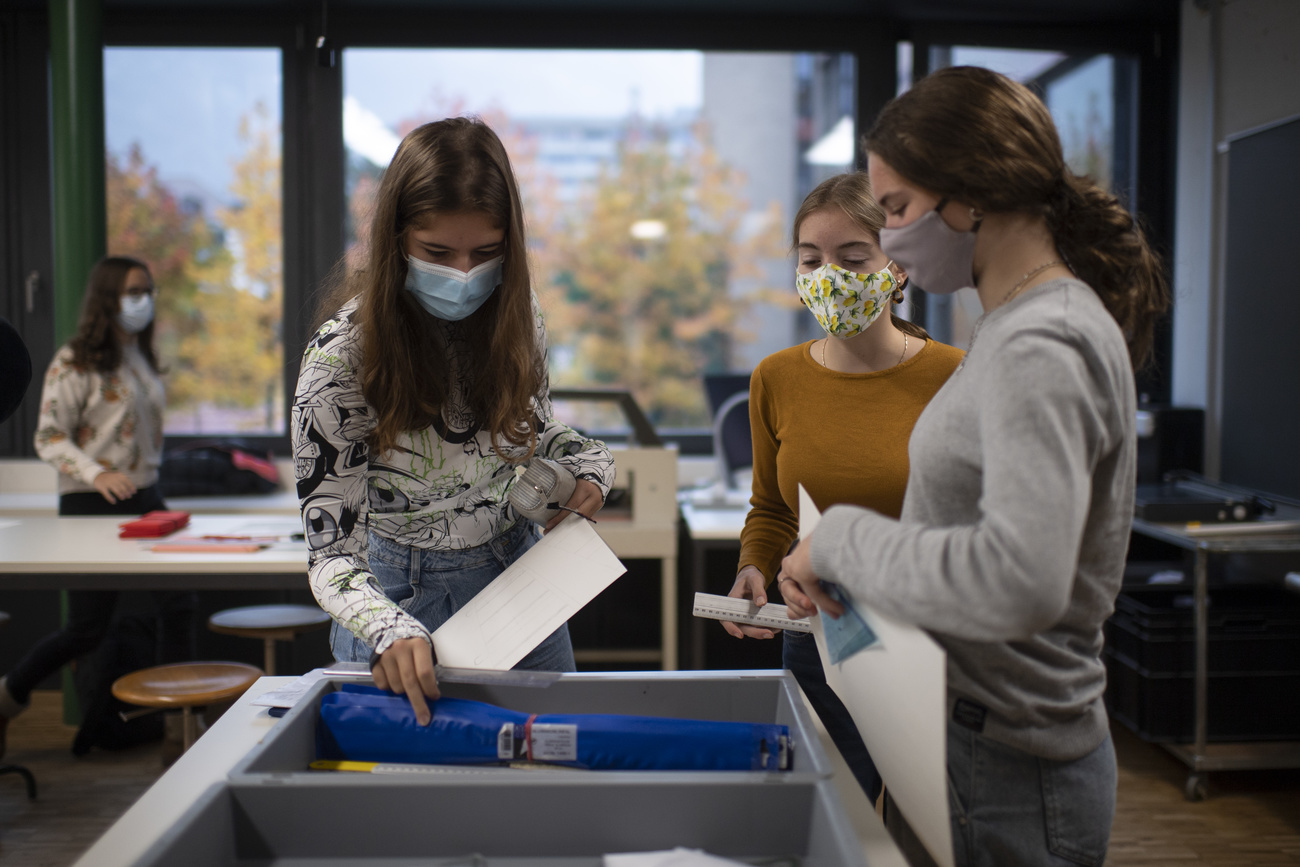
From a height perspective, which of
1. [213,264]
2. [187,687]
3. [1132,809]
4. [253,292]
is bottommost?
[1132,809]

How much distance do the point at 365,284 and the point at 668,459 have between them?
172cm

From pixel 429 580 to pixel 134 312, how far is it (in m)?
2.38

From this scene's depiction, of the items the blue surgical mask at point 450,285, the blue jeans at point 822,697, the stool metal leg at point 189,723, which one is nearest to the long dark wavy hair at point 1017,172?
the blue surgical mask at point 450,285

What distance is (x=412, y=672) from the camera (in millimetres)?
975

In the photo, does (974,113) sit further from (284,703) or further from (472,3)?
(472,3)

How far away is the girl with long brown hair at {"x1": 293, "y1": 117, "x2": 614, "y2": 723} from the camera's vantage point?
1081 mm

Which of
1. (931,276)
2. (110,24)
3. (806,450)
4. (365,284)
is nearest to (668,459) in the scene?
(806,450)

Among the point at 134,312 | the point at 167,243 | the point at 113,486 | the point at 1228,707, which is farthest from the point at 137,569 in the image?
the point at 1228,707

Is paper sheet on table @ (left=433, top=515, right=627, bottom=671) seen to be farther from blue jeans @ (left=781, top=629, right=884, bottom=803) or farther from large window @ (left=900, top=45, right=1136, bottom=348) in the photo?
large window @ (left=900, top=45, right=1136, bottom=348)

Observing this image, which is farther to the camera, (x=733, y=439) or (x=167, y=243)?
(x=167, y=243)

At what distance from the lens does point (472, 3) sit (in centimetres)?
378

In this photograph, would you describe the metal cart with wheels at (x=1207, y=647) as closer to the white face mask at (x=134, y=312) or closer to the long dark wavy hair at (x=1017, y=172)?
the long dark wavy hair at (x=1017, y=172)

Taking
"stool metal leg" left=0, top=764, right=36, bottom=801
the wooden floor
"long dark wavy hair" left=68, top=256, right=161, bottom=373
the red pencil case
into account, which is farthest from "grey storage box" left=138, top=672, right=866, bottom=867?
"long dark wavy hair" left=68, top=256, right=161, bottom=373

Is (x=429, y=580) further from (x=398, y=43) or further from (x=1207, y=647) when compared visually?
(x=398, y=43)
